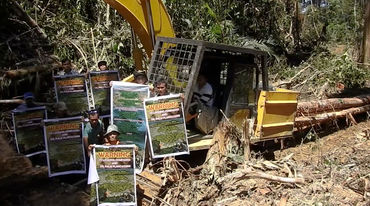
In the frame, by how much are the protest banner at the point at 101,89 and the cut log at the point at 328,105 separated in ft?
13.4

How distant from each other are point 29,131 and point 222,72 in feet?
9.91

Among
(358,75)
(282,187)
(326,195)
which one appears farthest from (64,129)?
(358,75)

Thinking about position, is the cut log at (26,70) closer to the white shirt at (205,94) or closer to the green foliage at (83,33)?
the green foliage at (83,33)

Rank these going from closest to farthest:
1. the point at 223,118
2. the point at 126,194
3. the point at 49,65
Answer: the point at 126,194 < the point at 223,118 < the point at 49,65

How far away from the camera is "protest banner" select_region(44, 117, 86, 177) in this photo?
560 centimetres

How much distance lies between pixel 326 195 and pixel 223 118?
185cm

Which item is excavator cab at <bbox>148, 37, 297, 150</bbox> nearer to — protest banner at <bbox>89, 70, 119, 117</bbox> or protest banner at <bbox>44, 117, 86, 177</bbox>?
protest banner at <bbox>89, 70, 119, 117</bbox>

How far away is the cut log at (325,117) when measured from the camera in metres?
9.02

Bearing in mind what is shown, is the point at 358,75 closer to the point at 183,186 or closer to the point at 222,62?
the point at 222,62

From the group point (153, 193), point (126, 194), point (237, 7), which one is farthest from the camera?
point (237, 7)

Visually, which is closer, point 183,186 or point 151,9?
point 183,186

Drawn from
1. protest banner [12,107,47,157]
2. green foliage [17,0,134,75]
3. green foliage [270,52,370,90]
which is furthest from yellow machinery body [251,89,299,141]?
green foliage [270,52,370,90]

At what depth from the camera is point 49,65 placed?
9.02 m

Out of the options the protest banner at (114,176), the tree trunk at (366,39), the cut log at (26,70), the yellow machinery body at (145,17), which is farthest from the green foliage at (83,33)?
the tree trunk at (366,39)
